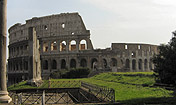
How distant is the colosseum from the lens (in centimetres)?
4144

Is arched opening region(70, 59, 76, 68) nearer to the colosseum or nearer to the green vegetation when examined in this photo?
the colosseum

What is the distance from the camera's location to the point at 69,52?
42.1m

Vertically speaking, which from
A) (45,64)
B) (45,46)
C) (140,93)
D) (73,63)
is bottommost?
(140,93)

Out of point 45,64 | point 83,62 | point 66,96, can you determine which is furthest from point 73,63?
point 66,96

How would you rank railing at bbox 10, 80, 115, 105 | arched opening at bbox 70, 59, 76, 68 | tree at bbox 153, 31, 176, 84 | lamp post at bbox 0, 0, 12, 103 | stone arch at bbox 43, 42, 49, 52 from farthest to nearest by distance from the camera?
stone arch at bbox 43, 42, 49, 52 < arched opening at bbox 70, 59, 76, 68 < tree at bbox 153, 31, 176, 84 < railing at bbox 10, 80, 115, 105 < lamp post at bbox 0, 0, 12, 103

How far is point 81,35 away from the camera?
4181 cm

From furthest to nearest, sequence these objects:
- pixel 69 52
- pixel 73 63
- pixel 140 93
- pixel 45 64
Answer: pixel 45 64
pixel 73 63
pixel 69 52
pixel 140 93

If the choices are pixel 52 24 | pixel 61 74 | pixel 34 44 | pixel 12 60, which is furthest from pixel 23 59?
pixel 34 44

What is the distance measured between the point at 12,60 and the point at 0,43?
4271cm

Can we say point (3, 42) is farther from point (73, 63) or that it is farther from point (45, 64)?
point (45, 64)

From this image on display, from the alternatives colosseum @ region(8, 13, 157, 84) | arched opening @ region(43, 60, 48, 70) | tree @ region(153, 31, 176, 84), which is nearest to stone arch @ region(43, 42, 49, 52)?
colosseum @ region(8, 13, 157, 84)

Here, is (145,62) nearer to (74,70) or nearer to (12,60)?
(74,70)

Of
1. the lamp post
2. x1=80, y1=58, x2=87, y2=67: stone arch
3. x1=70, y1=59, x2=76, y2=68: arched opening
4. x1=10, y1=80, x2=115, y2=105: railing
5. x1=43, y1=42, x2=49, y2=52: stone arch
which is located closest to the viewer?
the lamp post

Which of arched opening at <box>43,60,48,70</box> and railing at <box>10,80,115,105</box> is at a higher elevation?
arched opening at <box>43,60,48,70</box>
